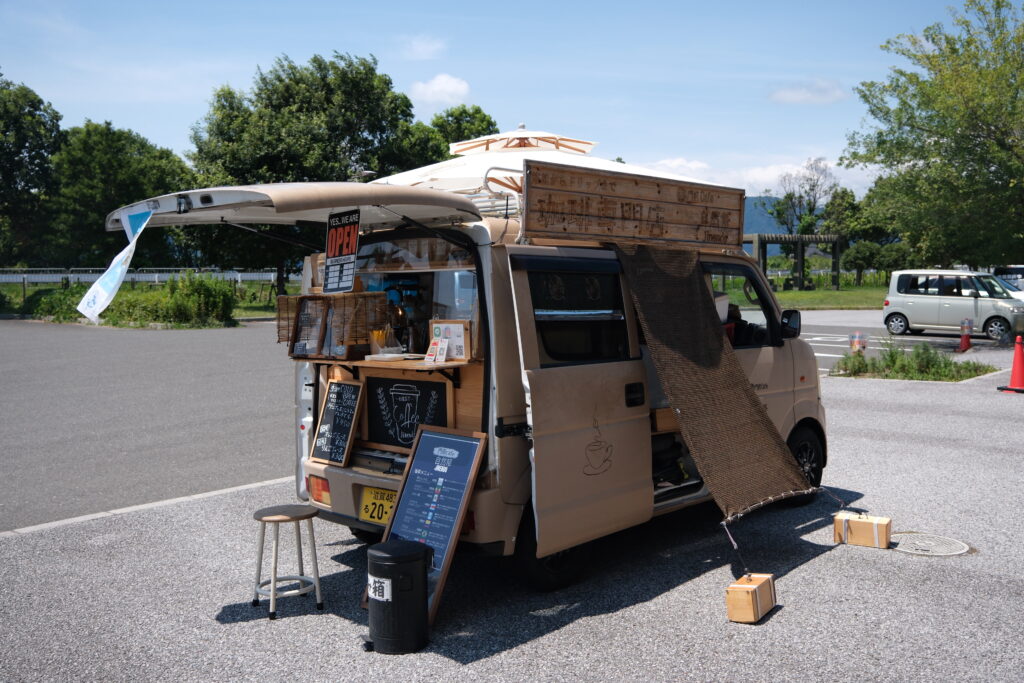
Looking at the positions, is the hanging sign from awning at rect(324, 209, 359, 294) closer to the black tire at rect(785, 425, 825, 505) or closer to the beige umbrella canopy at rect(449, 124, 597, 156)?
the beige umbrella canopy at rect(449, 124, 597, 156)

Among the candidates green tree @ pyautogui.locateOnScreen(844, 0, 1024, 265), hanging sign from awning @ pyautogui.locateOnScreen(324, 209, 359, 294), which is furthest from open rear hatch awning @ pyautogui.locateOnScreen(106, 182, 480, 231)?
green tree @ pyautogui.locateOnScreen(844, 0, 1024, 265)

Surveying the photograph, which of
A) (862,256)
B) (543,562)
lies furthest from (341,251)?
(862,256)

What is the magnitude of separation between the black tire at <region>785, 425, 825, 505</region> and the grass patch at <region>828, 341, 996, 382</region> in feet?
30.1

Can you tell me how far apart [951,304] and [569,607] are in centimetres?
2222

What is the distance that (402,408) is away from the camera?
5.52m

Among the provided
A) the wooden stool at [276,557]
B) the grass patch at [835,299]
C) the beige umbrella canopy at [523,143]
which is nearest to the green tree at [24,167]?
the grass patch at [835,299]

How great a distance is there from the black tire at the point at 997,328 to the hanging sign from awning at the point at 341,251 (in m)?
22.0

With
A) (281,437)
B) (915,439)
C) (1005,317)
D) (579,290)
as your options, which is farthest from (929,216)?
(579,290)

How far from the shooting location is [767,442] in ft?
19.9

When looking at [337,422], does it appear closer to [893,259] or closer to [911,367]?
[911,367]

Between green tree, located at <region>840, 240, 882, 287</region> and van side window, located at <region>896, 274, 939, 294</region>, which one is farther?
green tree, located at <region>840, 240, 882, 287</region>

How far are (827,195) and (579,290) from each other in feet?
242

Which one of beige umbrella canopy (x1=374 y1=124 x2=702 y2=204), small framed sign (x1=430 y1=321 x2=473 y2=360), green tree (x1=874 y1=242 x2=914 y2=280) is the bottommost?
small framed sign (x1=430 y1=321 x2=473 y2=360)

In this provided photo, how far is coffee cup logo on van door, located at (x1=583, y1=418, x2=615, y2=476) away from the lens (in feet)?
16.8
